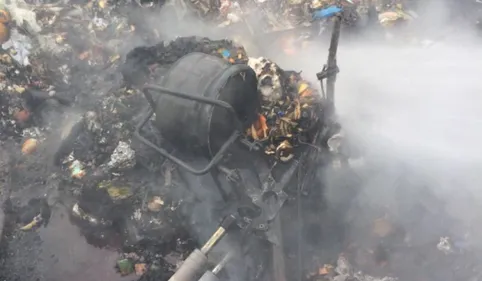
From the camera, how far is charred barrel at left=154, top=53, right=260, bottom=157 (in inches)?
154

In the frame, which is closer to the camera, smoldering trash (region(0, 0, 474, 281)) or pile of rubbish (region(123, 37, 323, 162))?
smoldering trash (region(0, 0, 474, 281))

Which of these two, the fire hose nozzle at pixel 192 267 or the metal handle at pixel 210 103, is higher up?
the metal handle at pixel 210 103

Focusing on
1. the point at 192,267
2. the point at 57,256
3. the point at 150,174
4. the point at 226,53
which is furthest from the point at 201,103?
the point at 57,256

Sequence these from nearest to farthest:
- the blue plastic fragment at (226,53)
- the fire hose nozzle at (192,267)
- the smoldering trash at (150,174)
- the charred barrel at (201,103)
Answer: the fire hose nozzle at (192,267) → the charred barrel at (201,103) → the smoldering trash at (150,174) → the blue plastic fragment at (226,53)

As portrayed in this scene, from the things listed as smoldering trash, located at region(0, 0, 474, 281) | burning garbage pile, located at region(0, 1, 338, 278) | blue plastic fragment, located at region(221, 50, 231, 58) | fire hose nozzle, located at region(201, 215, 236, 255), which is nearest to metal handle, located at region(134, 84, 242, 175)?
smoldering trash, located at region(0, 0, 474, 281)

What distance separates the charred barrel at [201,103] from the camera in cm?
390

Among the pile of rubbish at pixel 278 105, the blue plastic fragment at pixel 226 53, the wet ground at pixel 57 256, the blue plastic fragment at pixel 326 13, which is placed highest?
the blue plastic fragment at pixel 326 13

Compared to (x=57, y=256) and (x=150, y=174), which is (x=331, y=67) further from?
(x=57, y=256)

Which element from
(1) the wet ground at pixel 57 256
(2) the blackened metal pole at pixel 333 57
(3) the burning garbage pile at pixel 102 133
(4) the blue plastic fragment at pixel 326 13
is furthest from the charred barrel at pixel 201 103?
(4) the blue plastic fragment at pixel 326 13

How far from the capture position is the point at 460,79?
557cm

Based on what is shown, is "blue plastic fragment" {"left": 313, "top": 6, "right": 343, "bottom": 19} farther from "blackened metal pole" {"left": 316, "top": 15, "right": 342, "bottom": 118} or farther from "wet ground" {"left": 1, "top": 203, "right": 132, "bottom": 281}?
"wet ground" {"left": 1, "top": 203, "right": 132, "bottom": 281}

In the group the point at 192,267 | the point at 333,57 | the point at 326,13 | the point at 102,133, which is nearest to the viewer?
the point at 192,267

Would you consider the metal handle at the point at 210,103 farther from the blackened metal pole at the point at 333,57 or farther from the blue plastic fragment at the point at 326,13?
the blue plastic fragment at the point at 326,13

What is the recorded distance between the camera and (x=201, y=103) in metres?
3.88
